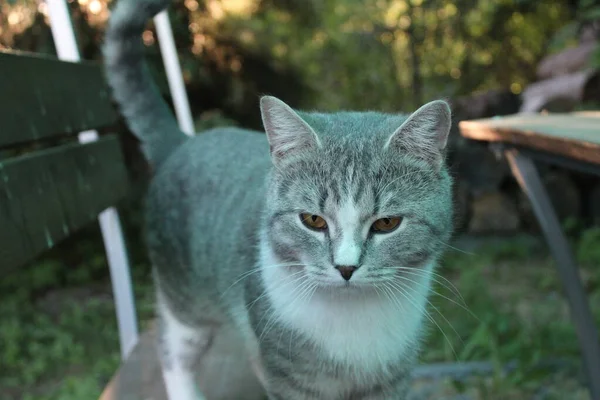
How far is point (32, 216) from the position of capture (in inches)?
57.6

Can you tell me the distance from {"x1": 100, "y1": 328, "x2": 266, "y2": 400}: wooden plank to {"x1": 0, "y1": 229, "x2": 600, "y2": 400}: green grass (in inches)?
20.3

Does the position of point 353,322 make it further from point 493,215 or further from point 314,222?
point 493,215

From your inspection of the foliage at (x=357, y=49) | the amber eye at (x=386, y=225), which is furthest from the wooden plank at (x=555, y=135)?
the foliage at (x=357, y=49)

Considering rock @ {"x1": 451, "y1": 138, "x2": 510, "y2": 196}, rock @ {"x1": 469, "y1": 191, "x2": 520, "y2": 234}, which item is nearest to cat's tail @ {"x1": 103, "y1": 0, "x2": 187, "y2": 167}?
rock @ {"x1": 451, "y1": 138, "x2": 510, "y2": 196}

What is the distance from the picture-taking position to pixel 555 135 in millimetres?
1527

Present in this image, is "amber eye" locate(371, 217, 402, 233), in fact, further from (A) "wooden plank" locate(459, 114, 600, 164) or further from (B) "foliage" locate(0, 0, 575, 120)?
(B) "foliage" locate(0, 0, 575, 120)

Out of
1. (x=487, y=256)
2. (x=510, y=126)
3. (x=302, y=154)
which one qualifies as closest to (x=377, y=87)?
(x=487, y=256)

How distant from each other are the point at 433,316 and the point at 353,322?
0.76 metres

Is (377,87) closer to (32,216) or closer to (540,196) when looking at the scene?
(540,196)

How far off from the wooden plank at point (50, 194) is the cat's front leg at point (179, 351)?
41cm

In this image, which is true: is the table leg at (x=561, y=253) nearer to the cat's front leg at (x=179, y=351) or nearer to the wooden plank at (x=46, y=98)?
the cat's front leg at (x=179, y=351)

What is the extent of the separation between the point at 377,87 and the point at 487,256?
2.07 m

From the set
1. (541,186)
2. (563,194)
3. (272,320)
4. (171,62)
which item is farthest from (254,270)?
(563,194)

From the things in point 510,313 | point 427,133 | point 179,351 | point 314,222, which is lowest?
point 510,313
